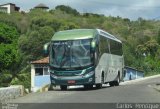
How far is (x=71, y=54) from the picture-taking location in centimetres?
2878

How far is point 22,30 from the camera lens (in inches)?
4513

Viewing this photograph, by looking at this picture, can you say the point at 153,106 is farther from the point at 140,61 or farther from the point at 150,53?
the point at 150,53

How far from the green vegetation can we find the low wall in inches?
1137

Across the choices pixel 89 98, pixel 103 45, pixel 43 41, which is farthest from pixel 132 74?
pixel 89 98

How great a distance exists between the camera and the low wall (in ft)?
66.4

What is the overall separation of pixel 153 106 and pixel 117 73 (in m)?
20.7

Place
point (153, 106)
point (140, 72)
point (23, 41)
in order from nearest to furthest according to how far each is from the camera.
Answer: point (153, 106)
point (140, 72)
point (23, 41)

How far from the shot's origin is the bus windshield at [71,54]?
28719 millimetres

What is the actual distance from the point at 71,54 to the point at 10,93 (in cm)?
806

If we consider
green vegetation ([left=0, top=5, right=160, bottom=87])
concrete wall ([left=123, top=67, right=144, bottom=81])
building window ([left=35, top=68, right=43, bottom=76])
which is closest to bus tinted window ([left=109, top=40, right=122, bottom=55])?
green vegetation ([left=0, top=5, right=160, bottom=87])

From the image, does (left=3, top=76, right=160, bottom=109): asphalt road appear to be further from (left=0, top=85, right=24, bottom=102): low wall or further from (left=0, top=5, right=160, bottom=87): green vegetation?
(left=0, top=5, right=160, bottom=87): green vegetation

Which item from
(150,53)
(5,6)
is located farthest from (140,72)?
(5,6)

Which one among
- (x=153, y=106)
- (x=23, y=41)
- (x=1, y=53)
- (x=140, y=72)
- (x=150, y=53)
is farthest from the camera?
(x=150, y=53)

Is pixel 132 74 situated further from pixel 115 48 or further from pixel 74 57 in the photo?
pixel 74 57
